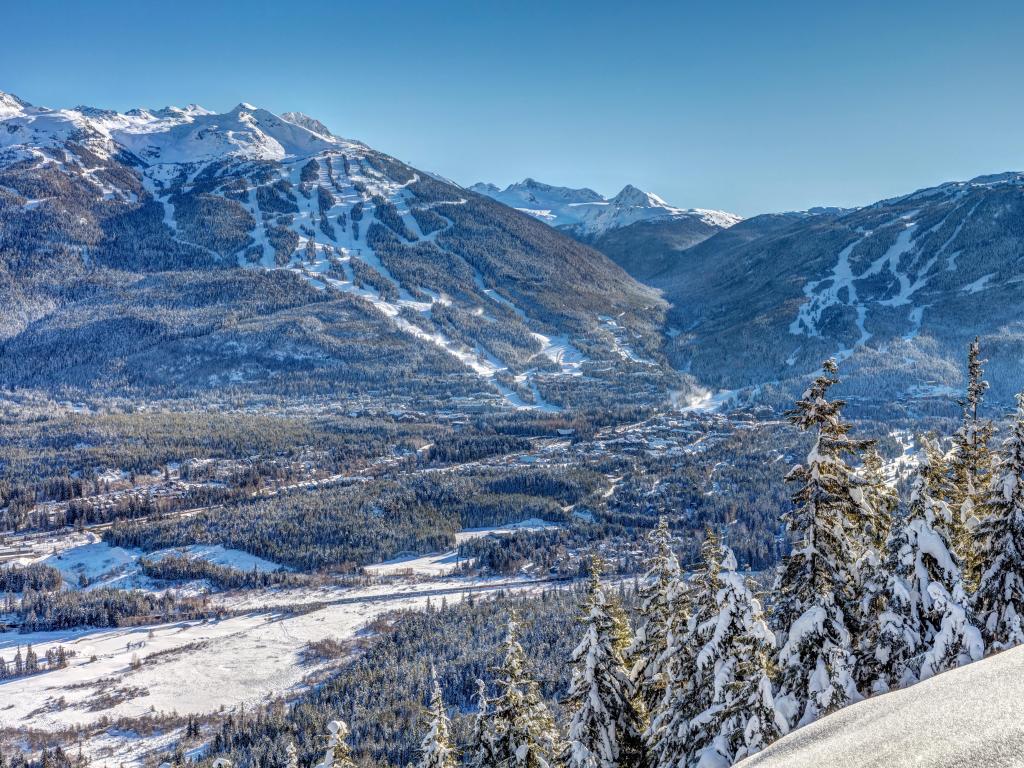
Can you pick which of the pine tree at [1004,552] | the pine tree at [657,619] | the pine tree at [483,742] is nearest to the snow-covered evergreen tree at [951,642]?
the pine tree at [1004,552]

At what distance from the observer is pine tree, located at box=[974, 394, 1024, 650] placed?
17.3 m

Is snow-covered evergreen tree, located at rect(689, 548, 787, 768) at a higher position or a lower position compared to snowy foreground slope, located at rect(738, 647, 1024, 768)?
lower

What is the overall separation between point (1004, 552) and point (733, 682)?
29.3ft

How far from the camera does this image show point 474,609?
9844cm

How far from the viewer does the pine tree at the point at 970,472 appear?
67.5 feet

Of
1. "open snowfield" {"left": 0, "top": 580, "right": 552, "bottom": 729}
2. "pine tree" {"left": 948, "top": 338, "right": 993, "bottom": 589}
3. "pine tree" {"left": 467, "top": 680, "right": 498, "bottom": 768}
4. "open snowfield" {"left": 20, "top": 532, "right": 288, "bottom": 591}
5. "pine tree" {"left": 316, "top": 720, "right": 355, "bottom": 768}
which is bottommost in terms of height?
"open snowfield" {"left": 0, "top": 580, "right": 552, "bottom": 729}

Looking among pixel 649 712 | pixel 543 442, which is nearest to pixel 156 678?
pixel 649 712

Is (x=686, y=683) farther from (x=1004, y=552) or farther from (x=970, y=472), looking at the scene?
(x=970, y=472)

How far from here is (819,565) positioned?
54.5ft

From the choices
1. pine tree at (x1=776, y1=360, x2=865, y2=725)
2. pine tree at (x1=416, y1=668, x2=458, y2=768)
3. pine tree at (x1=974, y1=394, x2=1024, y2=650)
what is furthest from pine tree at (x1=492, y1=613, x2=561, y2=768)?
pine tree at (x1=974, y1=394, x2=1024, y2=650)

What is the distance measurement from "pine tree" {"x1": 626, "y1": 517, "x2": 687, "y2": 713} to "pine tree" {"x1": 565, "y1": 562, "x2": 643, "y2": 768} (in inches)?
42.6

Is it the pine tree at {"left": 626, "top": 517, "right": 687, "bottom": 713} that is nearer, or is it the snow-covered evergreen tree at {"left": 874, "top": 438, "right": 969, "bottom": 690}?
the snow-covered evergreen tree at {"left": 874, "top": 438, "right": 969, "bottom": 690}

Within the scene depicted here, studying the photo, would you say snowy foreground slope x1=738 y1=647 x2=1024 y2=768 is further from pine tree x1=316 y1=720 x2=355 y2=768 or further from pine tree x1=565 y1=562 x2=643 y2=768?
pine tree x1=316 y1=720 x2=355 y2=768

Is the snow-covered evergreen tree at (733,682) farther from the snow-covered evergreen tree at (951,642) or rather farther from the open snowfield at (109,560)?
the open snowfield at (109,560)
